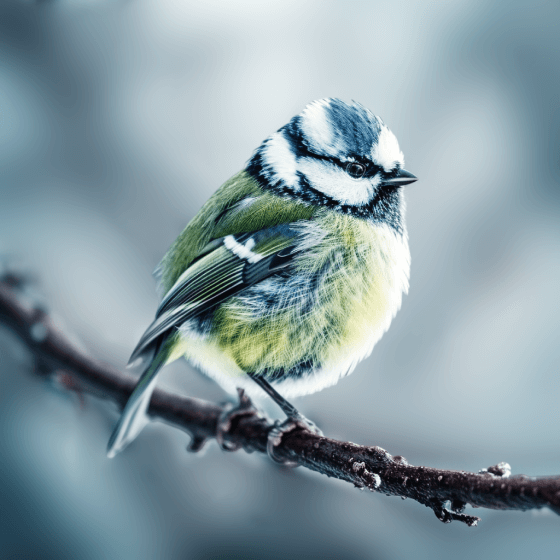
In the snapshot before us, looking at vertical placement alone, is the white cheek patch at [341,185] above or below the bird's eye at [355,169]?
below

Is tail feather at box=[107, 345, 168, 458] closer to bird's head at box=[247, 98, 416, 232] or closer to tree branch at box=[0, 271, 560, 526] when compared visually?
tree branch at box=[0, 271, 560, 526]

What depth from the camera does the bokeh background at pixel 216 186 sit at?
59 cm

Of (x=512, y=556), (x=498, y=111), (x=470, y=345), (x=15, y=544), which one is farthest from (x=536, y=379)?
(x=15, y=544)

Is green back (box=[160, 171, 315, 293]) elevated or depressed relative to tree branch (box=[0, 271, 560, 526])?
elevated

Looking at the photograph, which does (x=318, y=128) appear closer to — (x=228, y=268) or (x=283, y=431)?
(x=228, y=268)

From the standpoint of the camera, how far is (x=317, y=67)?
2.06 ft

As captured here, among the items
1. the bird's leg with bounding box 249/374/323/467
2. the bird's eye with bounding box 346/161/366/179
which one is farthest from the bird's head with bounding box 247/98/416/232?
the bird's leg with bounding box 249/374/323/467

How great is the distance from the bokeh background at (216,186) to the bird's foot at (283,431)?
5cm

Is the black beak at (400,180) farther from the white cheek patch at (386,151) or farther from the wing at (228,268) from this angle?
the wing at (228,268)

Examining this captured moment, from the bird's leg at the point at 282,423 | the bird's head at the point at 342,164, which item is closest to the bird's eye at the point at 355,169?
the bird's head at the point at 342,164

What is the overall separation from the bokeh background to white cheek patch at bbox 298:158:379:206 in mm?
85

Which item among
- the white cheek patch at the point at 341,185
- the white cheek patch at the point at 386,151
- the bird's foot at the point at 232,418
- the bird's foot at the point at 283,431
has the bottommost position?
the bird's foot at the point at 232,418

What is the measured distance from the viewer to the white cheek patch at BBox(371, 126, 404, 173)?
1.77ft

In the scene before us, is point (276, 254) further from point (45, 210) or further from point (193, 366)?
point (45, 210)
